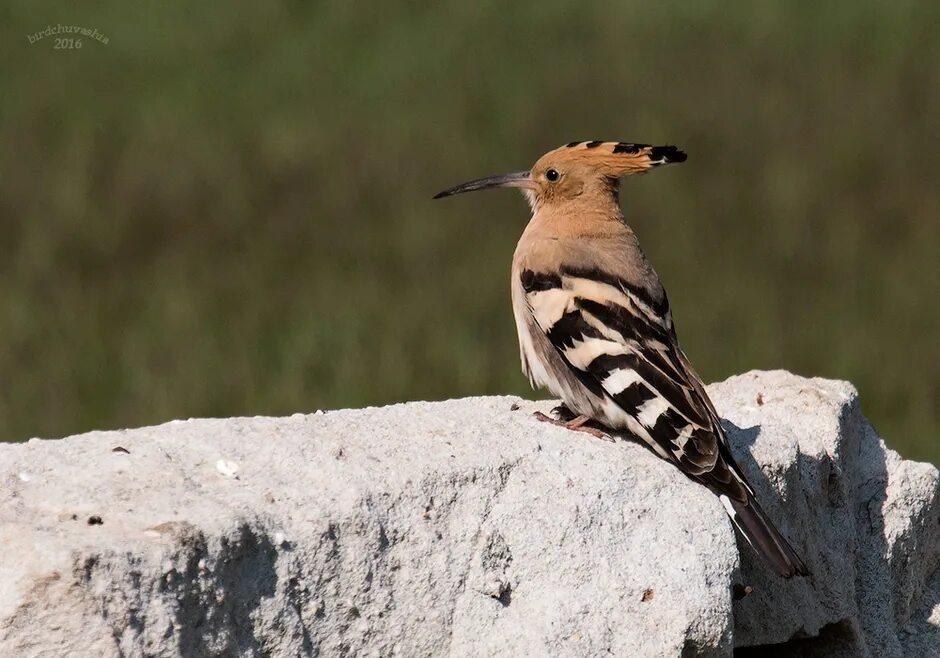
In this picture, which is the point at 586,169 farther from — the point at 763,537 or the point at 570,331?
the point at 763,537

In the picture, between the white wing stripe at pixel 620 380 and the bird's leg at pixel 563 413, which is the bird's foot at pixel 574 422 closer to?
the bird's leg at pixel 563 413

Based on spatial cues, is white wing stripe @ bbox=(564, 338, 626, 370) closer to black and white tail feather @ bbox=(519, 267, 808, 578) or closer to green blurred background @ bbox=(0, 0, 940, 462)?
black and white tail feather @ bbox=(519, 267, 808, 578)

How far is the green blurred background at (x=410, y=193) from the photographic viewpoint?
9.52m

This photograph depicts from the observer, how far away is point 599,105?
13633 mm

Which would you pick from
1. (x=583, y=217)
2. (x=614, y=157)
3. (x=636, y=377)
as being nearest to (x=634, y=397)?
(x=636, y=377)

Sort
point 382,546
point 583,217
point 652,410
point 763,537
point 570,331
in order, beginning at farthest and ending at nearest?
point 583,217 < point 570,331 < point 652,410 < point 763,537 < point 382,546

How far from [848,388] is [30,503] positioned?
263 cm

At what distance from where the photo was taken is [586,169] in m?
5.81

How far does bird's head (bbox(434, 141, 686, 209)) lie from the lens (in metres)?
5.73

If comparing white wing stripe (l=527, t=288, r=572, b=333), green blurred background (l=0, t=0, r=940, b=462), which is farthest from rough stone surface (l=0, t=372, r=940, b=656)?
green blurred background (l=0, t=0, r=940, b=462)

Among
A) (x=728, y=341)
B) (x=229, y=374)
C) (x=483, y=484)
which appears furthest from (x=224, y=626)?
(x=728, y=341)

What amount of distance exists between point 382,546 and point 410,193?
8.71 m

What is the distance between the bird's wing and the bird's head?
0.58 meters

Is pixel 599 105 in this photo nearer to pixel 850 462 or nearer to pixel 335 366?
pixel 335 366
